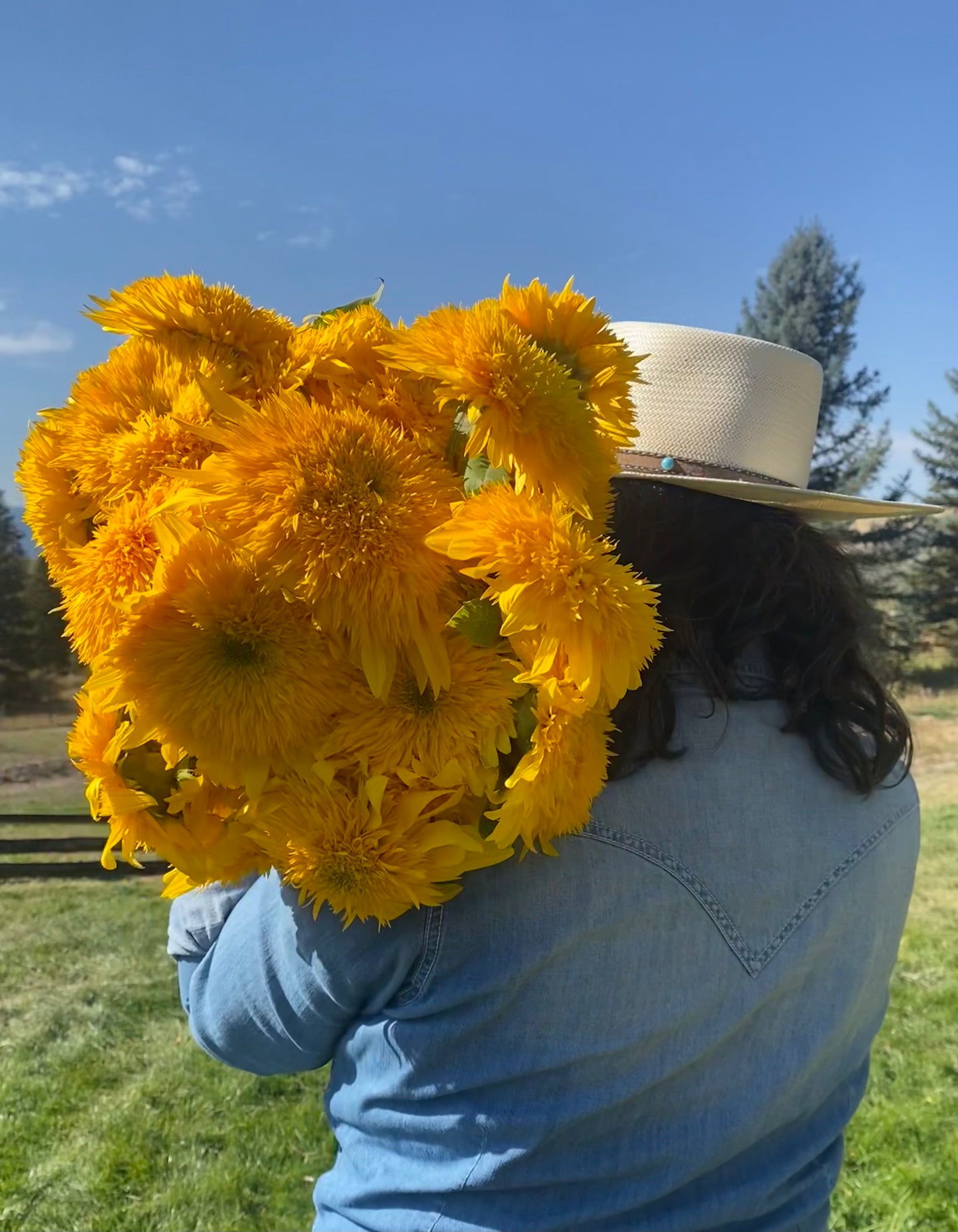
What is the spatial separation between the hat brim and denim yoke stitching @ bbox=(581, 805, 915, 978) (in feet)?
1.53

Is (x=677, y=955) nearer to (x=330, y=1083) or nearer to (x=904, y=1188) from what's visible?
(x=330, y=1083)

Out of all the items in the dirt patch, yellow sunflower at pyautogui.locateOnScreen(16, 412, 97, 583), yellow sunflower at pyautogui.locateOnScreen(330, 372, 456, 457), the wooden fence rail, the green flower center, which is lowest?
the dirt patch

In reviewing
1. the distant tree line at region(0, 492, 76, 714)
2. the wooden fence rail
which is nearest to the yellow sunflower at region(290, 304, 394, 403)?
the wooden fence rail

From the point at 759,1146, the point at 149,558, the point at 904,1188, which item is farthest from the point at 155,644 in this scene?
the point at 904,1188

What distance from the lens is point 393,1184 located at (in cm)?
110

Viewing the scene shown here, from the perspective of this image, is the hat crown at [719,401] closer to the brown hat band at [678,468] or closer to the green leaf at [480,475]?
the brown hat band at [678,468]

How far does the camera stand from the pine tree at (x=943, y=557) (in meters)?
21.5

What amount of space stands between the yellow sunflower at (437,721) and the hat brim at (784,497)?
1.41 feet

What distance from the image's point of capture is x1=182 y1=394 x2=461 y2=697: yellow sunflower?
0.79 m

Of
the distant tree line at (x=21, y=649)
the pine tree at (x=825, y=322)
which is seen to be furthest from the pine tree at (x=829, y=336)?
the distant tree line at (x=21, y=649)

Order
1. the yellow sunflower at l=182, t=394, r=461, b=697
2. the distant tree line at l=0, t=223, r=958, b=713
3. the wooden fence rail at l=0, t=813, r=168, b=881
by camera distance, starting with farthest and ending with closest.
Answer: the distant tree line at l=0, t=223, r=958, b=713
the wooden fence rail at l=0, t=813, r=168, b=881
the yellow sunflower at l=182, t=394, r=461, b=697

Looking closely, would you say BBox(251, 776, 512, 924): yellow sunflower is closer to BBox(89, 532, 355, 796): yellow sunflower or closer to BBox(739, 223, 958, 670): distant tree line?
BBox(89, 532, 355, 796): yellow sunflower

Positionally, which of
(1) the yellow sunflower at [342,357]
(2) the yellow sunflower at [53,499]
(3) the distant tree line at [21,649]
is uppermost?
(1) the yellow sunflower at [342,357]

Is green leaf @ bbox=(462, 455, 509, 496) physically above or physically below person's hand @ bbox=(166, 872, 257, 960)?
above
